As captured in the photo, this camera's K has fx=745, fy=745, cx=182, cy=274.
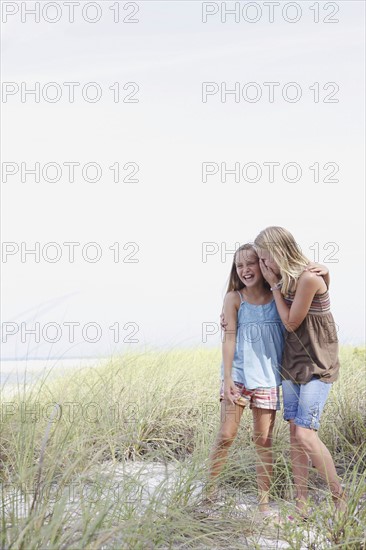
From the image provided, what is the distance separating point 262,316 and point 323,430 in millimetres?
1792

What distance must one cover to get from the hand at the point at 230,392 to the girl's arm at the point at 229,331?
4 cm

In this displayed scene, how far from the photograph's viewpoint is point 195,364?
27.4 ft

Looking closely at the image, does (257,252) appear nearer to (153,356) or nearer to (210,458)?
(210,458)

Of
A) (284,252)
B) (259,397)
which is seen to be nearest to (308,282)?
(284,252)

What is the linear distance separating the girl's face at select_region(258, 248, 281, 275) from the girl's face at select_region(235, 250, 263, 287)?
7 cm

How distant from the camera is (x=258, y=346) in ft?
15.1

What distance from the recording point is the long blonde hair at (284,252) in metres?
4.46

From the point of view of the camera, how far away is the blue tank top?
456cm

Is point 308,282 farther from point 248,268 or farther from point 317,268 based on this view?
point 248,268

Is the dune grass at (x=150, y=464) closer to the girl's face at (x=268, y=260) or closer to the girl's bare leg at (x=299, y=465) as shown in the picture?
the girl's bare leg at (x=299, y=465)

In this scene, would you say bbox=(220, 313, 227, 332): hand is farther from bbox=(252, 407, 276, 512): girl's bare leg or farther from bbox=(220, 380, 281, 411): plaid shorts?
bbox=(252, 407, 276, 512): girl's bare leg

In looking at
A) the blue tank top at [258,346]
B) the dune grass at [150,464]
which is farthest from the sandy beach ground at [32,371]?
the blue tank top at [258,346]

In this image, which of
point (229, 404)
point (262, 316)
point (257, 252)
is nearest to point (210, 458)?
point (229, 404)

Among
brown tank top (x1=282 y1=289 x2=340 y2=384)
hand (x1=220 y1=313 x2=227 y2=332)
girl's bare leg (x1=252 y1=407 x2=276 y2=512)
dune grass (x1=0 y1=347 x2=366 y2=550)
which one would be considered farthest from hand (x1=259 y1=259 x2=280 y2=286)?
dune grass (x1=0 y1=347 x2=366 y2=550)
